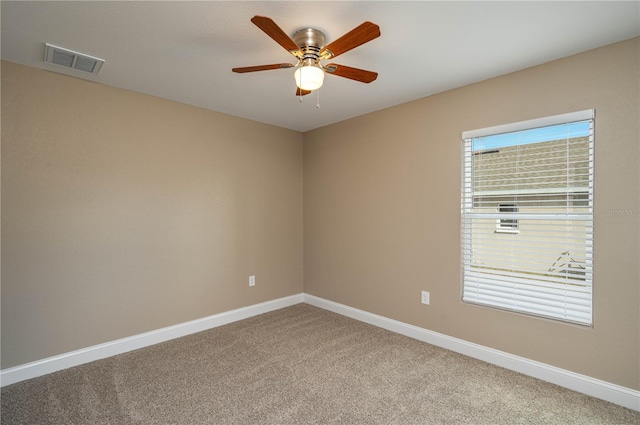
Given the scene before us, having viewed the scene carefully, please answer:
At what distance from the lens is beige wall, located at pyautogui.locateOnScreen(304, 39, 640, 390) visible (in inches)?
82.1

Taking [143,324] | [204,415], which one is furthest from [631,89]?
[143,324]

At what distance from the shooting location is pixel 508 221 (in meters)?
2.65

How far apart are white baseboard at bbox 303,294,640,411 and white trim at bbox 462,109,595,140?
72.8 inches

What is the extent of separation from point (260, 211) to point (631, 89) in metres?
3.52

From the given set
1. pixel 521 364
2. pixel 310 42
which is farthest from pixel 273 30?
pixel 521 364

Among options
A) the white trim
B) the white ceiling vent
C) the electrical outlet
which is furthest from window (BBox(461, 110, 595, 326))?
the white ceiling vent

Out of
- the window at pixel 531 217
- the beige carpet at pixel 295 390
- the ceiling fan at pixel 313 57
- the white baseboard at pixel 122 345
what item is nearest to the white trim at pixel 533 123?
the window at pixel 531 217

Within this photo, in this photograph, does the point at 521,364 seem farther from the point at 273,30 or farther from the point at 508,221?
the point at 273,30

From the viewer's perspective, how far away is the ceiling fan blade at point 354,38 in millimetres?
1536

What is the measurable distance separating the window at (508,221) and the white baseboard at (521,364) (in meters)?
1.04

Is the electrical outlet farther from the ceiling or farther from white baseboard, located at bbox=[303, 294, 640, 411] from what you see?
the ceiling

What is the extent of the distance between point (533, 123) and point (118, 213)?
3.65 m

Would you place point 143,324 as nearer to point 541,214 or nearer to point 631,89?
point 541,214

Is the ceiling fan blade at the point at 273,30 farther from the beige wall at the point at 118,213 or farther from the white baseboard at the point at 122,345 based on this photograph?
the white baseboard at the point at 122,345
